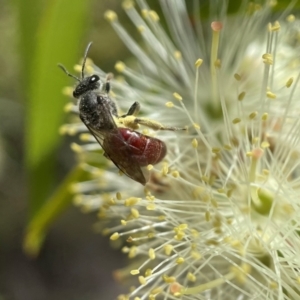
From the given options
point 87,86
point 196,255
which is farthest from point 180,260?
point 87,86

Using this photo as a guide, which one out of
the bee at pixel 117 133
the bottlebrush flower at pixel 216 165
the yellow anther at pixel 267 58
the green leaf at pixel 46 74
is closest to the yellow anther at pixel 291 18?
the bottlebrush flower at pixel 216 165

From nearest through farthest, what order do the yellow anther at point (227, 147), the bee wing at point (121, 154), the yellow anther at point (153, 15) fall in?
1. the bee wing at point (121, 154)
2. the yellow anther at point (227, 147)
3. the yellow anther at point (153, 15)

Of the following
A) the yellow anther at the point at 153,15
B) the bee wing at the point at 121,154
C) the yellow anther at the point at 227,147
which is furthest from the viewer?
the yellow anther at the point at 153,15

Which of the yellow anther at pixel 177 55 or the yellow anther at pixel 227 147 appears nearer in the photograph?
the yellow anther at pixel 227 147

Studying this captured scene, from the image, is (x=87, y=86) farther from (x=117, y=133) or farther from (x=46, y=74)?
(x=46, y=74)

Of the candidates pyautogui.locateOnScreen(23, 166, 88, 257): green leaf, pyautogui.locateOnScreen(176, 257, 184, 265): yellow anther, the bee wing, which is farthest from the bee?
pyautogui.locateOnScreen(23, 166, 88, 257): green leaf

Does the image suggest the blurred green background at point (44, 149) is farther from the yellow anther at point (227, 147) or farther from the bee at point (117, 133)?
the yellow anther at point (227, 147)

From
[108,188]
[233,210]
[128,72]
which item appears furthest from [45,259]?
[233,210]

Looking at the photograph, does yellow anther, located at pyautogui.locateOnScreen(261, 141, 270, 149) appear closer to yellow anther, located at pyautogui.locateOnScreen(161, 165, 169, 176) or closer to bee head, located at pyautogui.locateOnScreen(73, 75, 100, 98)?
yellow anther, located at pyautogui.locateOnScreen(161, 165, 169, 176)
